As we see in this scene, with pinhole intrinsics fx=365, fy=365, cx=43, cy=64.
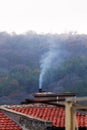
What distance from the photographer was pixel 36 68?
343 ft

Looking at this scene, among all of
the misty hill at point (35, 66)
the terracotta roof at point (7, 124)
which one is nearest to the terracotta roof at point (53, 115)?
the terracotta roof at point (7, 124)

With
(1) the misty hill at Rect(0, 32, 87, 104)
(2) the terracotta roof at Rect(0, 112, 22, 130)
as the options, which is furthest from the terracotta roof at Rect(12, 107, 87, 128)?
(1) the misty hill at Rect(0, 32, 87, 104)

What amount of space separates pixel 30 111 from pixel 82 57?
84.5 meters

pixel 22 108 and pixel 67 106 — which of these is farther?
pixel 22 108

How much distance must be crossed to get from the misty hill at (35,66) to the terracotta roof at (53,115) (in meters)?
66.8

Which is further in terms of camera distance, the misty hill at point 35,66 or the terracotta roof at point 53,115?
the misty hill at point 35,66

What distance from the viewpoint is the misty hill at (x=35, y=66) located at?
95938 mm

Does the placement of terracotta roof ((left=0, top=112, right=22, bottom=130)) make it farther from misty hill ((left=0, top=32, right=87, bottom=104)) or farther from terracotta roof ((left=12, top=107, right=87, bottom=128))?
misty hill ((left=0, top=32, right=87, bottom=104))

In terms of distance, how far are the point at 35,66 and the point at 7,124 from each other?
8467 centimetres

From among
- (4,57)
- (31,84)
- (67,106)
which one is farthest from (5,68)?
(67,106)

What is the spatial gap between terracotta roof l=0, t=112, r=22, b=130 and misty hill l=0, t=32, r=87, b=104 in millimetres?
68684

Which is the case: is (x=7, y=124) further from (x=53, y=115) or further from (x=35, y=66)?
(x=35, y=66)

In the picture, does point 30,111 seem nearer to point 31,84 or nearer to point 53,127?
point 53,127

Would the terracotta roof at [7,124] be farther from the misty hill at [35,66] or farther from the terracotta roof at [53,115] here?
the misty hill at [35,66]
